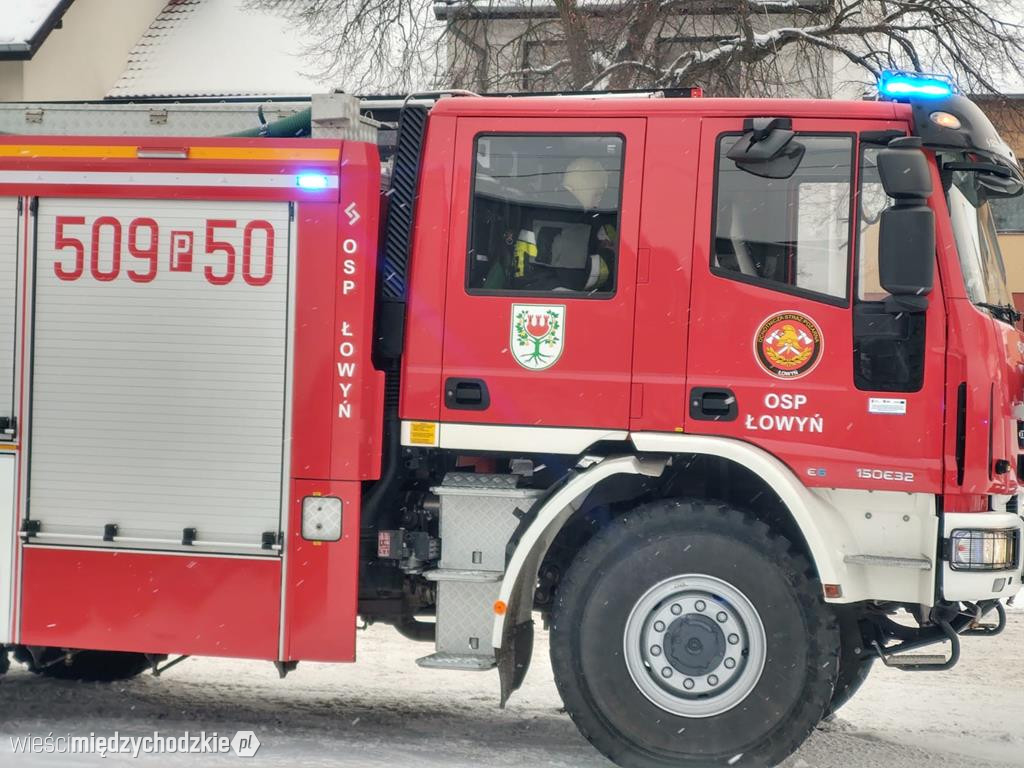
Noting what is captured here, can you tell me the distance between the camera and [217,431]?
5660 mm

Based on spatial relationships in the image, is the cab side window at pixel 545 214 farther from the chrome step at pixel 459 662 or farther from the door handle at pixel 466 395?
the chrome step at pixel 459 662

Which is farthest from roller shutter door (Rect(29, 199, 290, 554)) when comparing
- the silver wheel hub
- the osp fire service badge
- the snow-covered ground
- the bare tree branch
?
the bare tree branch

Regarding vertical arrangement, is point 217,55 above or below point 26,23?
above

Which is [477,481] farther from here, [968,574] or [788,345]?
[968,574]

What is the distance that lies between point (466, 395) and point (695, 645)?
1397 mm

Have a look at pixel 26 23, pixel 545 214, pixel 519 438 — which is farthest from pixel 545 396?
pixel 26 23

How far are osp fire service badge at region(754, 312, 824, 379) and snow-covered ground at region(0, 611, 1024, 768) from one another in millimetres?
1764

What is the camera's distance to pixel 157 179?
5.71 meters

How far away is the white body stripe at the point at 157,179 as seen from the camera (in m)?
5.62

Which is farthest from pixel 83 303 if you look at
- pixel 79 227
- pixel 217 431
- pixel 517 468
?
pixel 517 468

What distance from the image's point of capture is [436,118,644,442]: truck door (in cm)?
548

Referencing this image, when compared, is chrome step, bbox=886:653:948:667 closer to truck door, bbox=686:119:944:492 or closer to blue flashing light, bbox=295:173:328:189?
truck door, bbox=686:119:944:492

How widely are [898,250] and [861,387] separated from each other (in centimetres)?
57

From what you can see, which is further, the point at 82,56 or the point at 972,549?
the point at 82,56
